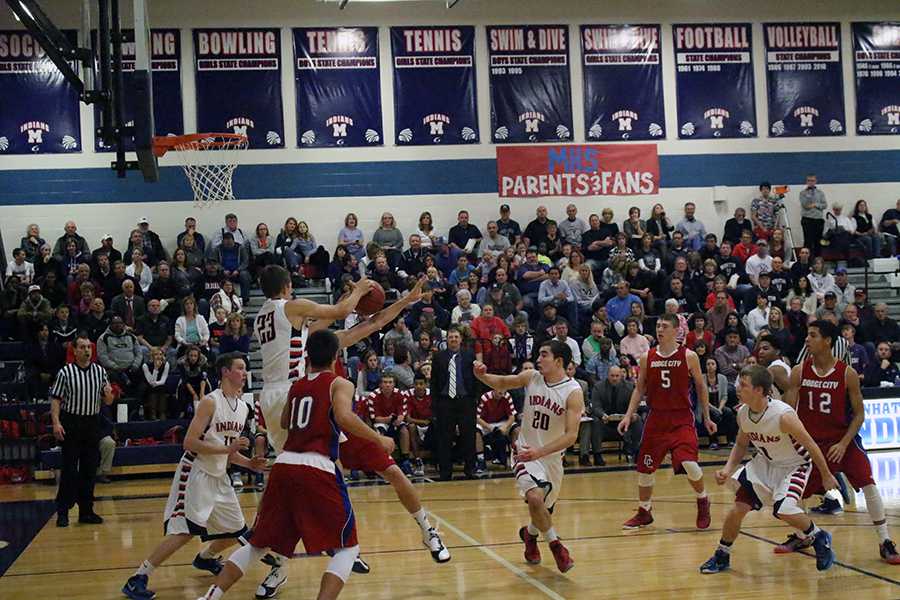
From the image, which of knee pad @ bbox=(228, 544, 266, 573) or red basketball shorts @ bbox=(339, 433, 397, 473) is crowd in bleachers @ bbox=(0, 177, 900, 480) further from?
knee pad @ bbox=(228, 544, 266, 573)

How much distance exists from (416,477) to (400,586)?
22.6 feet

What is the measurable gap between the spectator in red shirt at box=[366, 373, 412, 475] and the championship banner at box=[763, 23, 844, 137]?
41.3 ft

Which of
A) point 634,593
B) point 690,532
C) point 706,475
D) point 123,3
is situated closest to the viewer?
point 634,593

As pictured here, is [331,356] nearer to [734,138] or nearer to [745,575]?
[745,575]

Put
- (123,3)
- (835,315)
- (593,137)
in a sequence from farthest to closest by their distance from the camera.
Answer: (593,137), (123,3), (835,315)

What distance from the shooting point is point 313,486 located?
5.88m

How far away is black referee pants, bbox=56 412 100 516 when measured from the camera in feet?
36.7

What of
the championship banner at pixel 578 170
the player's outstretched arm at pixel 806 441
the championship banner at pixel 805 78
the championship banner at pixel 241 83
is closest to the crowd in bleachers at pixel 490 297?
the championship banner at pixel 578 170

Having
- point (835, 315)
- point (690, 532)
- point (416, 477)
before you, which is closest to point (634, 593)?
point (690, 532)

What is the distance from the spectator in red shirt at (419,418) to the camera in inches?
594

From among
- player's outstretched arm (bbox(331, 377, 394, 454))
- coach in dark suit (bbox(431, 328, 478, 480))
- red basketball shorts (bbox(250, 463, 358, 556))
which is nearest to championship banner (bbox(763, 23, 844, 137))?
coach in dark suit (bbox(431, 328, 478, 480))

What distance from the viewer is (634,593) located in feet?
23.3

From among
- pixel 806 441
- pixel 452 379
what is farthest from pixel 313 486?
pixel 452 379

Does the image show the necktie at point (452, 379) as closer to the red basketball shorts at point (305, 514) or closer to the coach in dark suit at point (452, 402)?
the coach in dark suit at point (452, 402)
